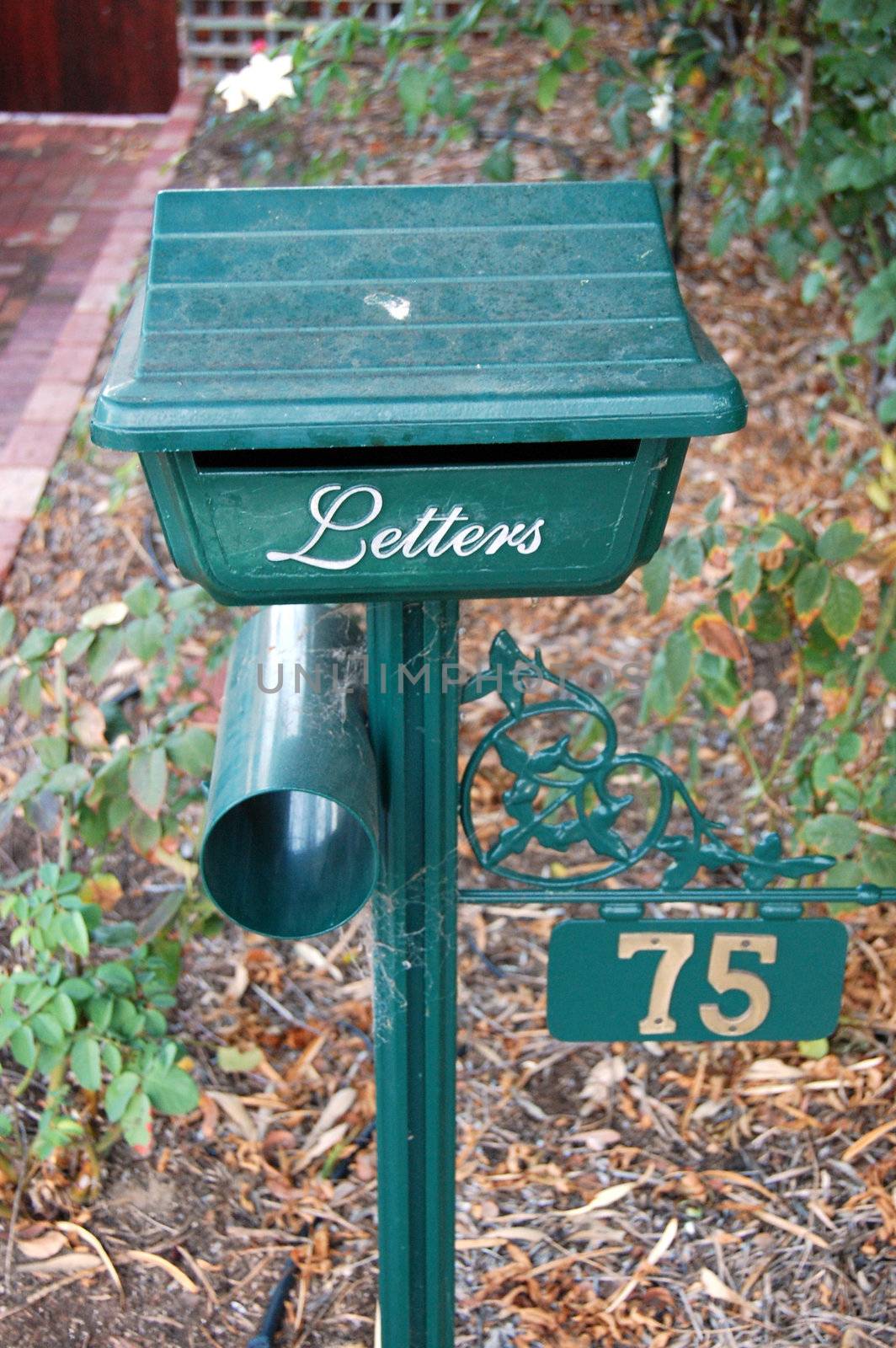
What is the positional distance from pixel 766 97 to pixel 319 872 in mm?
2792

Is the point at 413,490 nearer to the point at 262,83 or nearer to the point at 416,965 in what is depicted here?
the point at 416,965

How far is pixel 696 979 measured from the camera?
1503mm

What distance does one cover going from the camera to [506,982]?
2535mm

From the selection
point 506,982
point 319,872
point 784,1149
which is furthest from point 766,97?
point 319,872

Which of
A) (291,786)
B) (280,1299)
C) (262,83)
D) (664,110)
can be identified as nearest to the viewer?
(291,786)

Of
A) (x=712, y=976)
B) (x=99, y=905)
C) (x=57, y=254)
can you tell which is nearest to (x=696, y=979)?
(x=712, y=976)

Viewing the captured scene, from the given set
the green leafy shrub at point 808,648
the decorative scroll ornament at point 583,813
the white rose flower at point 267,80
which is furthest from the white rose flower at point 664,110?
the decorative scroll ornament at point 583,813

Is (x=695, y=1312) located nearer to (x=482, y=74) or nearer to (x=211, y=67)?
(x=482, y=74)

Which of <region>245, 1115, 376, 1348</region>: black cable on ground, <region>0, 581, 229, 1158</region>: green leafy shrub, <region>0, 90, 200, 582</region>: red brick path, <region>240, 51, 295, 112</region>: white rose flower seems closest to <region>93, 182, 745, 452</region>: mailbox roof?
<region>0, 581, 229, 1158</region>: green leafy shrub

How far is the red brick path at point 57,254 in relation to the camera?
13.7 ft

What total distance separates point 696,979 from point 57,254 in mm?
4667

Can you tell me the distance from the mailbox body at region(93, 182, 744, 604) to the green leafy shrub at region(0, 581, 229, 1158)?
0.85 meters

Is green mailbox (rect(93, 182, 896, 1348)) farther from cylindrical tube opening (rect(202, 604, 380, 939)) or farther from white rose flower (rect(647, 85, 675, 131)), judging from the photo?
white rose flower (rect(647, 85, 675, 131))

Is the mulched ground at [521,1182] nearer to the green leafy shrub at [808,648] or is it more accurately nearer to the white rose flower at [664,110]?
the green leafy shrub at [808,648]
